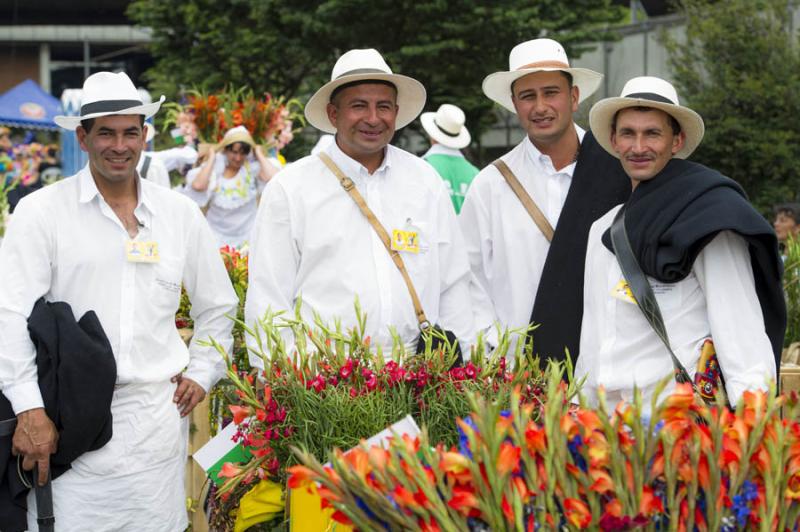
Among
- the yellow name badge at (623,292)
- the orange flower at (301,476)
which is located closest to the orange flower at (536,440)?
the orange flower at (301,476)

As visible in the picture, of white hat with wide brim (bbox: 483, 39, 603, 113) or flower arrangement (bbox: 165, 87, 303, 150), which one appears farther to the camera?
flower arrangement (bbox: 165, 87, 303, 150)

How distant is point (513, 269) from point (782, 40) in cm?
1138

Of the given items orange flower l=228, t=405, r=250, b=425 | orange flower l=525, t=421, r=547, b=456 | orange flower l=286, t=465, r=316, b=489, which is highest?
orange flower l=525, t=421, r=547, b=456

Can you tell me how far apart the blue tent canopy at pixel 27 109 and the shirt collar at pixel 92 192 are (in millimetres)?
16772

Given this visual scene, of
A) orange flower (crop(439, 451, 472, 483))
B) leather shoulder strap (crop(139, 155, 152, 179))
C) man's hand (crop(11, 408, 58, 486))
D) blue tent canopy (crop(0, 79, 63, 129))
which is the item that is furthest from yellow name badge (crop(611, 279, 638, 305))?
blue tent canopy (crop(0, 79, 63, 129))

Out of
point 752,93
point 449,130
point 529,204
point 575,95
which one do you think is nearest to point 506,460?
A: point 529,204

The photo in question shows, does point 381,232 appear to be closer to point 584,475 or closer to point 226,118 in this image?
point 584,475

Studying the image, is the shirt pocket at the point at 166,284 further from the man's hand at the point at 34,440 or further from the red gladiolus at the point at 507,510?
the red gladiolus at the point at 507,510

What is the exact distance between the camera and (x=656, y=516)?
211 centimetres

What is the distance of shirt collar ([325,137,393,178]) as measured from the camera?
4.23m

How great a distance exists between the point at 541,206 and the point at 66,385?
2121mm

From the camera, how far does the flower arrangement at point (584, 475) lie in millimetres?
2059

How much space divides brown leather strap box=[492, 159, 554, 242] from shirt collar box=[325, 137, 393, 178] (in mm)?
640

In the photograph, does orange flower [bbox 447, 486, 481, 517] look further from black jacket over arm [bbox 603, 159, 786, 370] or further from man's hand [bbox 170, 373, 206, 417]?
man's hand [bbox 170, 373, 206, 417]
